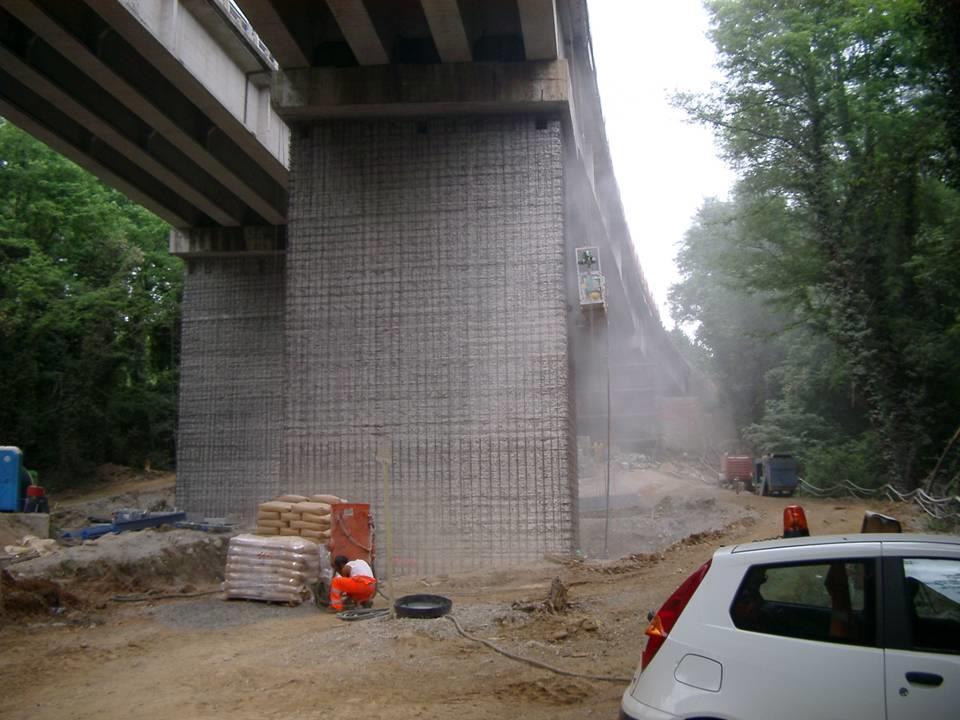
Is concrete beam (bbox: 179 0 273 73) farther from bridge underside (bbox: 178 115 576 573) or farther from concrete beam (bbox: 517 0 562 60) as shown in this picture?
concrete beam (bbox: 517 0 562 60)

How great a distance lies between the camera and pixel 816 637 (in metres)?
3.80

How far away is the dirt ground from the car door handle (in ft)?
9.01

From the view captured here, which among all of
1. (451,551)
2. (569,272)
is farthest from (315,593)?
(569,272)

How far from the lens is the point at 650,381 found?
46188 mm

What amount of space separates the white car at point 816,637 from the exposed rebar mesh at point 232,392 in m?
18.6

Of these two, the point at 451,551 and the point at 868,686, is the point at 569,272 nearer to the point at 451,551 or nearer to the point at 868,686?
the point at 451,551

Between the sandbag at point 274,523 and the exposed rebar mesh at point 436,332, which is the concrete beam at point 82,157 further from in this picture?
the sandbag at point 274,523

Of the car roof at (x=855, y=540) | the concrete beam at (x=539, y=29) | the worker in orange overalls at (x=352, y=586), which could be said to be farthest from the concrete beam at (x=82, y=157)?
the car roof at (x=855, y=540)

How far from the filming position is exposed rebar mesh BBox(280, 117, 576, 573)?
1277cm

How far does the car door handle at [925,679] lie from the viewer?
3551 millimetres

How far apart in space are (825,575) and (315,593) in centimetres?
800

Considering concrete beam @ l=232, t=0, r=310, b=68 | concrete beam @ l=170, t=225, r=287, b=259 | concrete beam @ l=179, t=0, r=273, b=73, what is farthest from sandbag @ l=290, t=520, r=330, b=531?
concrete beam @ l=170, t=225, r=287, b=259

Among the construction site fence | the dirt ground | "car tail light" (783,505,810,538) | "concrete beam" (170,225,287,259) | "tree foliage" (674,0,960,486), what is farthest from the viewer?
"concrete beam" (170,225,287,259)

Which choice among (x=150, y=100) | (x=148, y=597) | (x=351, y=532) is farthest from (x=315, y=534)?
(x=150, y=100)
